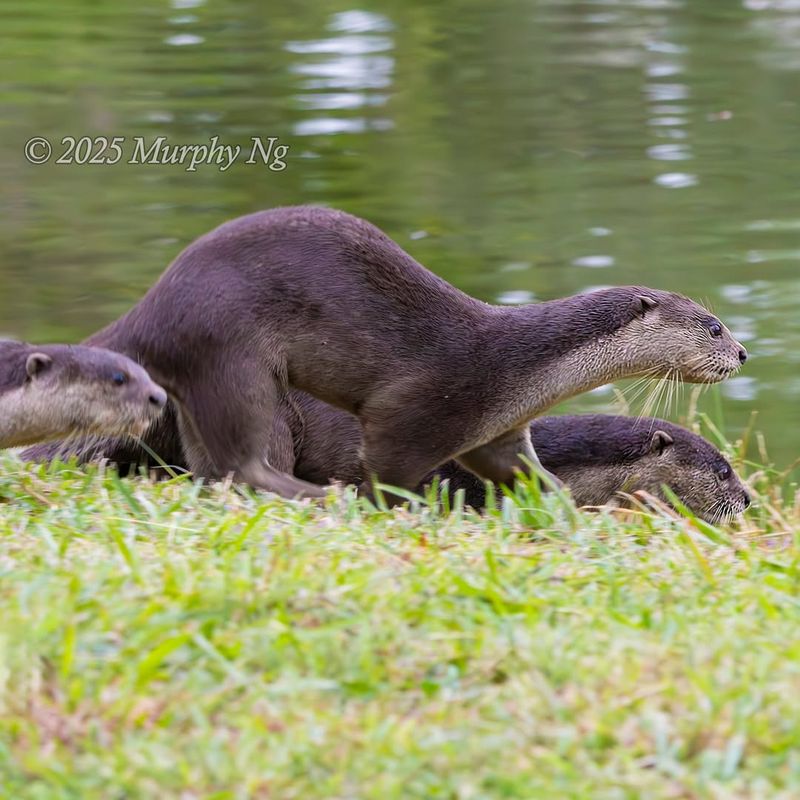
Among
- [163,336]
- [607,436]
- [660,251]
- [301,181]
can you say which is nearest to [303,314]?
[163,336]

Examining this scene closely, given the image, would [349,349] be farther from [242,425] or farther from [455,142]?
[455,142]

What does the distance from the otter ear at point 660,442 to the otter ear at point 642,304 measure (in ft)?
1.47

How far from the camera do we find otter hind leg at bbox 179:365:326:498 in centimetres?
483

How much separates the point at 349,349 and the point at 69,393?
86cm

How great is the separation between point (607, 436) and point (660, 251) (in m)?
3.50

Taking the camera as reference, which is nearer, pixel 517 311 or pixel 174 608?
pixel 174 608

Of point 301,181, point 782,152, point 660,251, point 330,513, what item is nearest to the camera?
point 330,513

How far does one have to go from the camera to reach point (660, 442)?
566 cm

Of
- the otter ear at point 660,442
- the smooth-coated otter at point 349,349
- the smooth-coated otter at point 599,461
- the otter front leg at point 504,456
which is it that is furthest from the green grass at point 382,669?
the otter ear at point 660,442

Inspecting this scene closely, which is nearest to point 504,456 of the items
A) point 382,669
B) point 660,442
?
point 660,442

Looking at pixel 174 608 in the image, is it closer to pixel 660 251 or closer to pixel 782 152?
pixel 660 251

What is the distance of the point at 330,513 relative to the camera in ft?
14.0

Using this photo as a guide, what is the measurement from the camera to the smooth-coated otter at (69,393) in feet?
15.5

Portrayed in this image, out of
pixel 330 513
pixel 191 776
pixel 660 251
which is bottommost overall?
pixel 660 251
